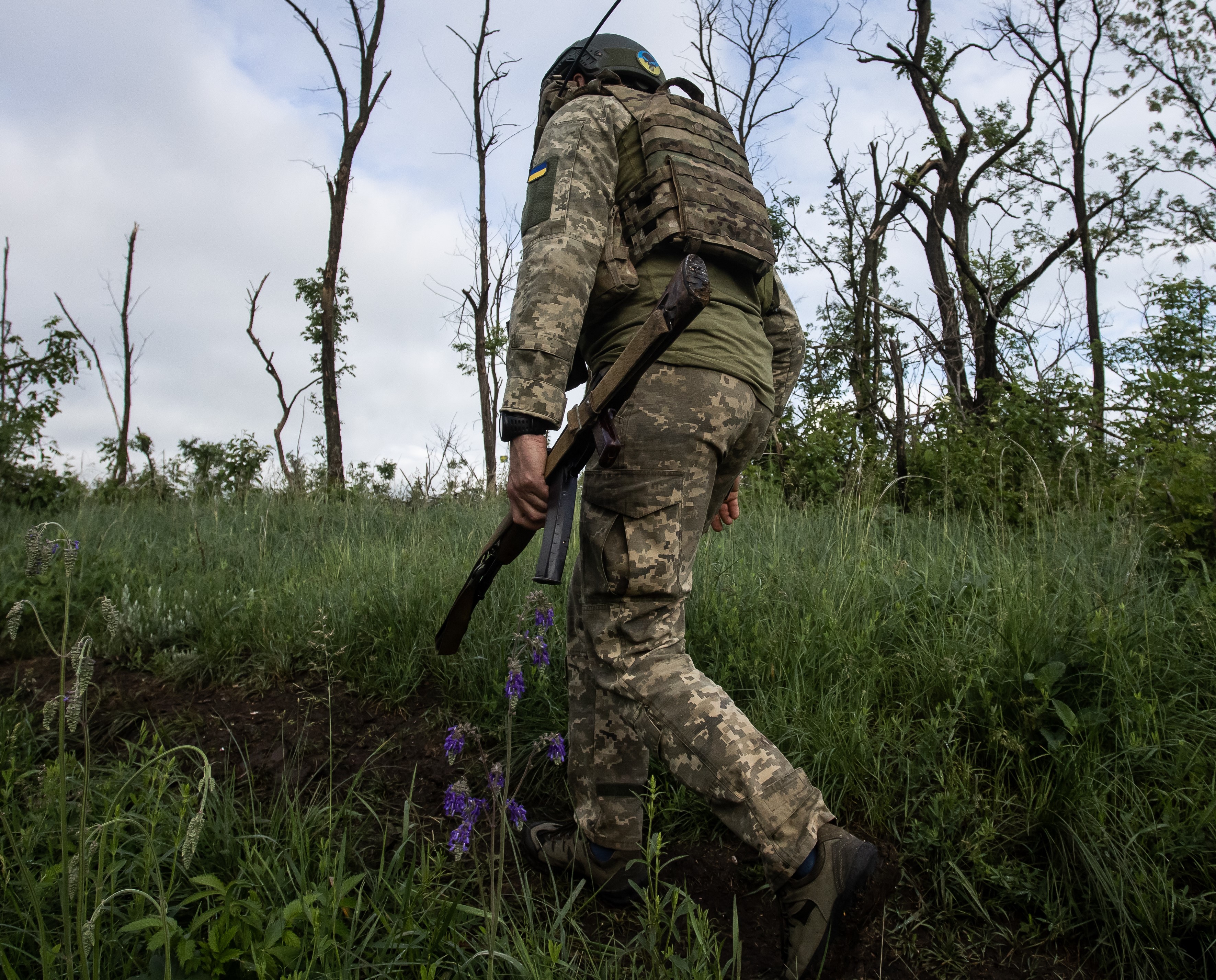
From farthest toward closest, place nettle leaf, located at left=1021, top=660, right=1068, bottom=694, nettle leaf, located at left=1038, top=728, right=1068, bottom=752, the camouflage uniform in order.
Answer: nettle leaf, located at left=1021, top=660, right=1068, bottom=694, nettle leaf, located at left=1038, top=728, right=1068, bottom=752, the camouflage uniform

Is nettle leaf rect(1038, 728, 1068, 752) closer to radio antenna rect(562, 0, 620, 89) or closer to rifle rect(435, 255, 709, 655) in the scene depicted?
rifle rect(435, 255, 709, 655)

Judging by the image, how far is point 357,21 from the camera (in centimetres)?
1363

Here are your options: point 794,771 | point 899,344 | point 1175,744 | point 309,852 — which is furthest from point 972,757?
point 899,344

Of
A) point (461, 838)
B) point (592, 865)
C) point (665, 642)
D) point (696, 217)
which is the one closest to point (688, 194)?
point (696, 217)

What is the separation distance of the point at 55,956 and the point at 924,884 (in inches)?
83.3

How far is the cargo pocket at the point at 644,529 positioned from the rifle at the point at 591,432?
3.6 inches

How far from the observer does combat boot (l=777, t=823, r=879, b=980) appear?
1.64 m

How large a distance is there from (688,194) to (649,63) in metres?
0.70

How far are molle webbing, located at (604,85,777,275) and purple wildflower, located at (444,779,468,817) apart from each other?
1.41 meters

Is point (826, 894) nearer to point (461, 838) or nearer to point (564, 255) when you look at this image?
point (461, 838)

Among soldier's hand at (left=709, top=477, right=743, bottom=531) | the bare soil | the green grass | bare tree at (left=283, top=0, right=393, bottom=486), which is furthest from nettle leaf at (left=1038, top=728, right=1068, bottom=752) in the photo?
bare tree at (left=283, top=0, right=393, bottom=486)

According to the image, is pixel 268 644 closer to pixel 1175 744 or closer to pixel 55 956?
pixel 55 956

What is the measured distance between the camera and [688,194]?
2.03 meters

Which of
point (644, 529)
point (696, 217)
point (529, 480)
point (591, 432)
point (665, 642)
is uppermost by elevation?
point (696, 217)
